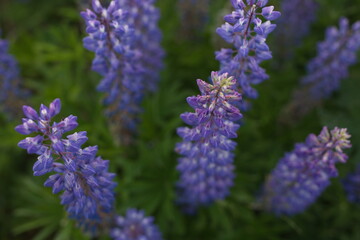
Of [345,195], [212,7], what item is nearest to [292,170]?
[345,195]

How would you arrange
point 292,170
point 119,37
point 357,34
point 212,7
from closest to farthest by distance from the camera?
1. point 119,37
2. point 292,170
3. point 357,34
4. point 212,7

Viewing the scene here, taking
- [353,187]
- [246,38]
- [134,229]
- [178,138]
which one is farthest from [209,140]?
[353,187]

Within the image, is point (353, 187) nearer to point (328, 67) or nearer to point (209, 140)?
point (328, 67)

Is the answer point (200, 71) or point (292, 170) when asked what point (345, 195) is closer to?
point (292, 170)

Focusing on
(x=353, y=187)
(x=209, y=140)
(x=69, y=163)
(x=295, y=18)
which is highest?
(x=295, y=18)

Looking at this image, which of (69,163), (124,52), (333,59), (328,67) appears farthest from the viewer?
(328,67)

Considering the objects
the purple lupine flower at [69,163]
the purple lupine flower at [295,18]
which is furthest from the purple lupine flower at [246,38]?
the purple lupine flower at [295,18]

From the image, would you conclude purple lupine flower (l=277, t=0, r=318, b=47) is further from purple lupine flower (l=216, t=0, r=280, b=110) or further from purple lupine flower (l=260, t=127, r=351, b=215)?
purple lupine flower (l=216, t=0, r=280, b=110)
